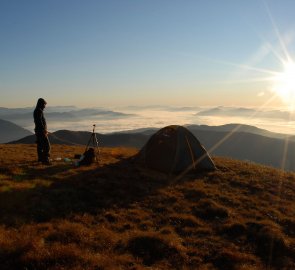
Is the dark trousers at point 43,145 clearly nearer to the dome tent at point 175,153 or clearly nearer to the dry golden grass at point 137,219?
the dry golden grass at point 137,219

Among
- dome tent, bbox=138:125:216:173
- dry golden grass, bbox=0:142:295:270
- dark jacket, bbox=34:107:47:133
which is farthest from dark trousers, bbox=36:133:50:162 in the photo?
dome tent, bbox=138:125:216:173

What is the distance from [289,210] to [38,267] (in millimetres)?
12257

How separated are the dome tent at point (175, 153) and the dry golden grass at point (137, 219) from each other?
1.14 m

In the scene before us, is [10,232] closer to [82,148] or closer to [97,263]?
[97,263]

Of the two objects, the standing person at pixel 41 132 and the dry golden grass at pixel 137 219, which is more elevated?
the standing person at pixel 41 132

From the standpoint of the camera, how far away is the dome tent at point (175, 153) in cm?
2130

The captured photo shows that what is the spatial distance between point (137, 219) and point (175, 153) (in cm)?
922

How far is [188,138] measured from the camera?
22.3 metres

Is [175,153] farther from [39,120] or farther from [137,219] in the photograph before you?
[137,219]

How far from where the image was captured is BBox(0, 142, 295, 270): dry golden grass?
938 cm

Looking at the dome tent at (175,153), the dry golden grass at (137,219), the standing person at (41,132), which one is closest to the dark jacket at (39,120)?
the standing person at (41,132)

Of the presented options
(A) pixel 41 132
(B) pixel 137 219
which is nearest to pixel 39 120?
(A) pixel 41 132

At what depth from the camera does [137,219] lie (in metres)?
12.9

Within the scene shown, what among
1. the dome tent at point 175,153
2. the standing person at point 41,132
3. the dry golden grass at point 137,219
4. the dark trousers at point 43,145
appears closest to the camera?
the dry golden grass at point 137,219
